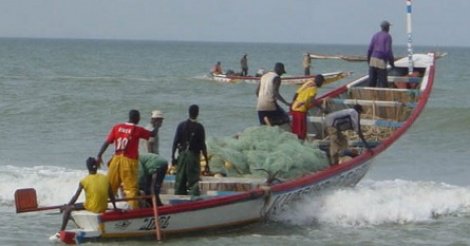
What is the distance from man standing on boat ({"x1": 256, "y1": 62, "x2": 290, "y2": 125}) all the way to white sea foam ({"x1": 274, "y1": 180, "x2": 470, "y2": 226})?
60.0 inches

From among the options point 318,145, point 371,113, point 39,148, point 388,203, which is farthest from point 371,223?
point 39,148

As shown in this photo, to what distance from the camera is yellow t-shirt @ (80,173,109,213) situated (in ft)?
40.2

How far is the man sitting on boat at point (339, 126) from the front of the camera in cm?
1496

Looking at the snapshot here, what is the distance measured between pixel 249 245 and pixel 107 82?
39482 millimetres

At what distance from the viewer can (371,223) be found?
47.6 feet

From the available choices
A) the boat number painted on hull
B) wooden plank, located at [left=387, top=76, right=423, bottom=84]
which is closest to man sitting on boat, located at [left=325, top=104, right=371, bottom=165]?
the boat number painted on hull

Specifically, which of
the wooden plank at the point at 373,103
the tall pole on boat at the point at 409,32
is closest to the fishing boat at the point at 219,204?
the wooden plank at the point at 373,103

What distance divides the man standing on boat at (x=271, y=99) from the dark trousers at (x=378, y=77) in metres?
3.69

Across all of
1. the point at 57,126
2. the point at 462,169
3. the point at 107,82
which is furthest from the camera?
the point at 107,82

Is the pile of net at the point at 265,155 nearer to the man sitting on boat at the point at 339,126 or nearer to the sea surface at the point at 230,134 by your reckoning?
the man sitting on boat at the point at 339,126

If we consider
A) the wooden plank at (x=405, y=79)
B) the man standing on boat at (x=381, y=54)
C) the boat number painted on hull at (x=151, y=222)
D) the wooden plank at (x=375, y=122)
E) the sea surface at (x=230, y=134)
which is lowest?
the sea surface at (x=230, y=134)

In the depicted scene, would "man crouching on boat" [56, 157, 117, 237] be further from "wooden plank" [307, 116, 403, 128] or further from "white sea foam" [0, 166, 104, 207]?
"wooden plank" [307, 116, 403, 128]

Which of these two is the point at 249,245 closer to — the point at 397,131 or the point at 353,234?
the point at 353,234

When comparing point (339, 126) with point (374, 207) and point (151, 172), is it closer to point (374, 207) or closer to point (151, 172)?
point (374, 207)
